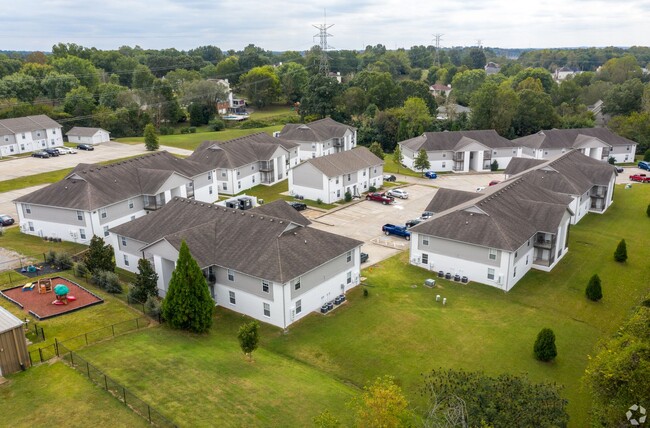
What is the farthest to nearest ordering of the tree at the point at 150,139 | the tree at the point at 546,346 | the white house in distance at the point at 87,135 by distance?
1. the white house in distance at the point at 87,135
2. the tree at the point at 150,139
3. the tree at the point at 546,346

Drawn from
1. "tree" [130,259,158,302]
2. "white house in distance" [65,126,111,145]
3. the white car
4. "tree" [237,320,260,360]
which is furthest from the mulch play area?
"white house in distance" [65,126,111,145]

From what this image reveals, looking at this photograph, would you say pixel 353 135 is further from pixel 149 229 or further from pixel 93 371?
pixel 93 371

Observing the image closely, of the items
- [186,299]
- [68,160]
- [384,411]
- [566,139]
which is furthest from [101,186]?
[566,139]

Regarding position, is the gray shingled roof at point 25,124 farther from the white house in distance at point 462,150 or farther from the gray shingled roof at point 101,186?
the white house in distance at point 462,150

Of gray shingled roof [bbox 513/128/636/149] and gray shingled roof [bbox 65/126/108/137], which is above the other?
gray shingled roof [bbox 65/126/108/137]

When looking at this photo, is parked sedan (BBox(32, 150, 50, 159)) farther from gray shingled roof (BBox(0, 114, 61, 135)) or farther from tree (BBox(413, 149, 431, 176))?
tree (BBox(413, 149, 431, 176))

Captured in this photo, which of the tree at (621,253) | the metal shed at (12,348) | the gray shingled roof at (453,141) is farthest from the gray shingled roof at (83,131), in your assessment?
the tree at (621,253)

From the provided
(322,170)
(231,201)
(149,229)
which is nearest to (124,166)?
(231,201)
